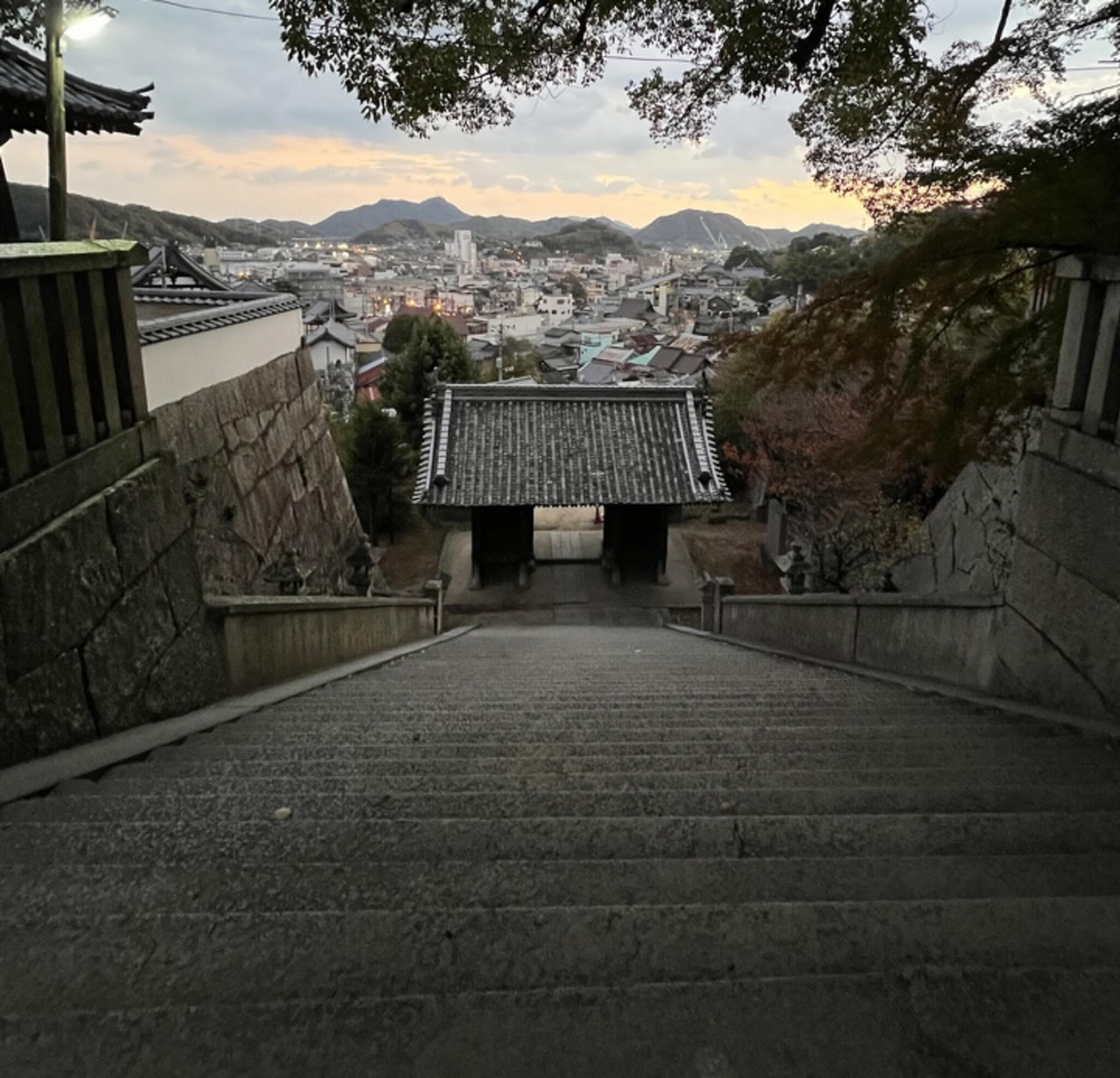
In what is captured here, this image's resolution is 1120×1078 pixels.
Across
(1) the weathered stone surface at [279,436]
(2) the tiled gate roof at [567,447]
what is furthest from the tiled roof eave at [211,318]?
(2) the tiled gate roof at [567,447]

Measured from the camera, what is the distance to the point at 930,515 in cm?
1343

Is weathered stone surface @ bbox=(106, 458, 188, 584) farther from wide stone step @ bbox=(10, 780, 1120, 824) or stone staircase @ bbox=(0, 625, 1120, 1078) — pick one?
wide stone step @ bbox=(10, 780, 1120, 824)

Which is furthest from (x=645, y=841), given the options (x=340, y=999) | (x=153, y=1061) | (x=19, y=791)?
(x=19, y=791)

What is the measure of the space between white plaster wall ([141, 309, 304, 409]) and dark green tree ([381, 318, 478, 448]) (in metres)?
8.74

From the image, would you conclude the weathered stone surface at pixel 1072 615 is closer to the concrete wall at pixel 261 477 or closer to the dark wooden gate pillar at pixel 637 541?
the concrete wall at pixel 261 477

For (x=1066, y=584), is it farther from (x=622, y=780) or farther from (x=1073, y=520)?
(x=622, y=780)

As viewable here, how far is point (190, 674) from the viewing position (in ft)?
13.5

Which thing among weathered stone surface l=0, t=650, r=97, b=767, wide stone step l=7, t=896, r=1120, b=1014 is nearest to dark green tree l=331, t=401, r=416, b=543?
weathered stone surface l=0, t=650, r=97, b=767

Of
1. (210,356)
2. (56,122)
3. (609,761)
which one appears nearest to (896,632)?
(609,761)

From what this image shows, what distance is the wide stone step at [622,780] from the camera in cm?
286

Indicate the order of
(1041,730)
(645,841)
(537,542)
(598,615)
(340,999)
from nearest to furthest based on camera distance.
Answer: (340,999) < (645,841) < (1041,730) < (598,615) < (537,542)

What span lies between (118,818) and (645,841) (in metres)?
1.67

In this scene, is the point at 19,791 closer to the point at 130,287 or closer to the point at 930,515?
the point at 130,287

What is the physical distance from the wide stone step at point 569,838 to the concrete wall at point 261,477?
4.85 metres
